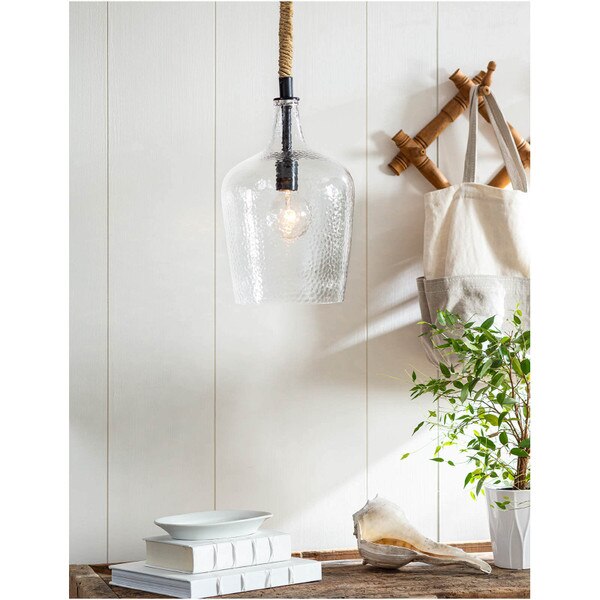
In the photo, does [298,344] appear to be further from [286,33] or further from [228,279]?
[286,33]

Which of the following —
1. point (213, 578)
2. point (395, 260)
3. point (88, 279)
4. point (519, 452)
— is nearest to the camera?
point (213, 578)

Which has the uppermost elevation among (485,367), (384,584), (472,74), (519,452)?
(472,74)

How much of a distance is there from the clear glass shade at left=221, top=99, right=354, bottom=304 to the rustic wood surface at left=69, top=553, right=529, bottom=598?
1.34ft

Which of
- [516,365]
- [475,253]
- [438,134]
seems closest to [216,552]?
[516,365]

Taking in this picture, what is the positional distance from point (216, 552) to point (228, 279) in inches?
16.3

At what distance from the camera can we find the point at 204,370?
4.05ft

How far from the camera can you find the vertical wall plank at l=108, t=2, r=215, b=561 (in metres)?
1.20

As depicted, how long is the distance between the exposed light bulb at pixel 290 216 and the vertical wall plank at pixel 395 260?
0.49 metres

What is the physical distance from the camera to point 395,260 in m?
1.31

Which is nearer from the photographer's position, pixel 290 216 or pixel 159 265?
pixel 290 216

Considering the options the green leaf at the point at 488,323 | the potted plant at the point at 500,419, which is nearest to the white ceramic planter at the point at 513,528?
the potted plant at the point at 500,419

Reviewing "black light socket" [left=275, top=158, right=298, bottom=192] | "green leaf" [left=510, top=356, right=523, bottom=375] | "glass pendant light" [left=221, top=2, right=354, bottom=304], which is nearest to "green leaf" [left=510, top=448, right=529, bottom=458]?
"green leaf" [left=510, top=356, right=523, bottom=375]
